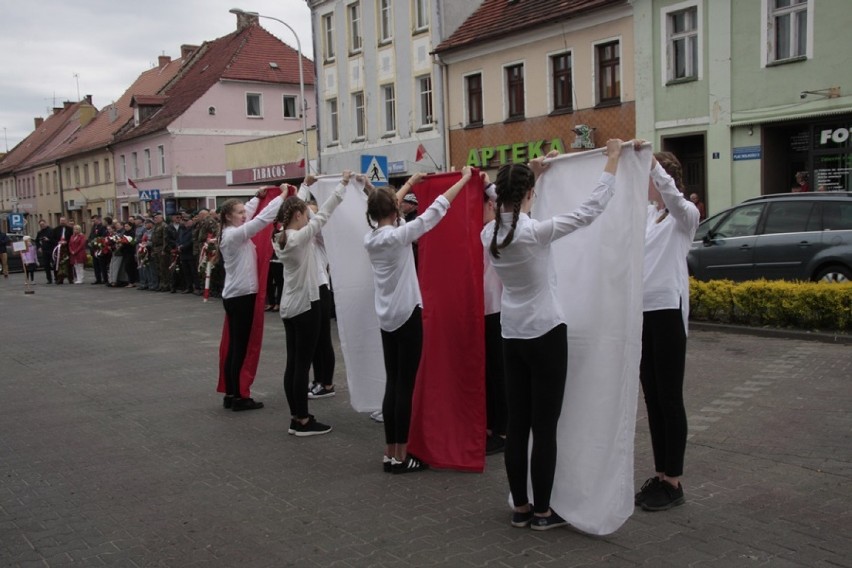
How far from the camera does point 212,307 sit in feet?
62.0

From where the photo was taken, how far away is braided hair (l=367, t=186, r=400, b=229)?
239 inches

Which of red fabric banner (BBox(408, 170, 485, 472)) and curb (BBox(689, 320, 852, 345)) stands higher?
red fabric banner (BBox(408, 170, 485, 472))

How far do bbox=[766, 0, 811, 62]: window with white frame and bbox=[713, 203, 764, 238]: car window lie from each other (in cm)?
708

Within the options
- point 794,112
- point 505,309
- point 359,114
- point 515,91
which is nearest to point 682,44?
point 794,112

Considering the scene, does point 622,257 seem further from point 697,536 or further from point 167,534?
point 167,534

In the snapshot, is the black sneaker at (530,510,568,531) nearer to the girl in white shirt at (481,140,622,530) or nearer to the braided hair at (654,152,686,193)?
the girl in white shirt at (481,140,622,530)

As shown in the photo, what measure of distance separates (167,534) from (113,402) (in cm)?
436

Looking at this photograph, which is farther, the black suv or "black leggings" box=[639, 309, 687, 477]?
Answer: the black suv

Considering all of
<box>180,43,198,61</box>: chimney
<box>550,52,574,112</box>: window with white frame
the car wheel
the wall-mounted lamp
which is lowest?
the car wheel

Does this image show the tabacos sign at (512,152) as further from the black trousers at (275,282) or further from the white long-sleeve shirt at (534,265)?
the white long-sleeve shirt at (534,265)

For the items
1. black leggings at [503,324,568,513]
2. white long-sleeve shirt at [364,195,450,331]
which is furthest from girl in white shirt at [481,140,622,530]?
white long-sleeve shirt at [364,195,450,331]

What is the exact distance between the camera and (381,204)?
6.06 m

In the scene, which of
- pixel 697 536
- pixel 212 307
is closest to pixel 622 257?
pixel 697 536

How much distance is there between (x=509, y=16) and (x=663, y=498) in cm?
2514
